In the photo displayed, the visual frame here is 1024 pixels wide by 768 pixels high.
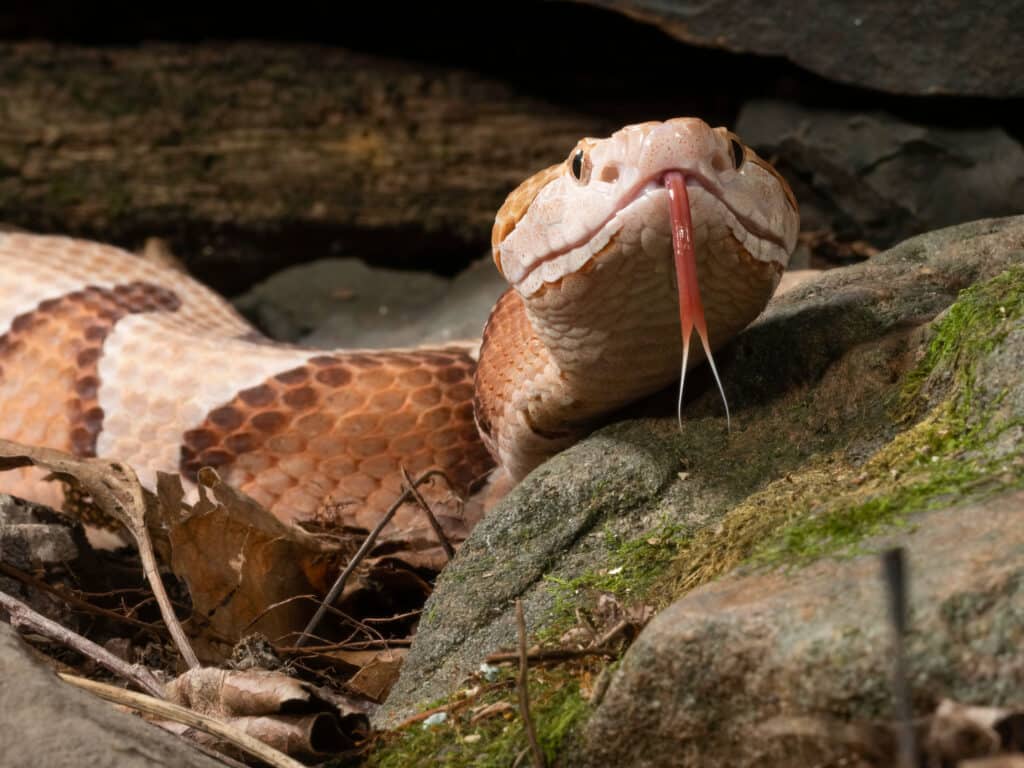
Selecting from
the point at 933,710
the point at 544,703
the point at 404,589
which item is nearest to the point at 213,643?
the point at 404,589

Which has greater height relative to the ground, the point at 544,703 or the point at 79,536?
the point at 544,703

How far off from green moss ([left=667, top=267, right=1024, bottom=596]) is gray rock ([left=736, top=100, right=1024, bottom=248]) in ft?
6.40

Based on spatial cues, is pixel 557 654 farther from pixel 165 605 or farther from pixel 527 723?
pixel 165 605

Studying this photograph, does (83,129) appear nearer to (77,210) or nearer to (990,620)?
(77,210)

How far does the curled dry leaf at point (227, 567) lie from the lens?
7.47 feet

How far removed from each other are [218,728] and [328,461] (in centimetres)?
140

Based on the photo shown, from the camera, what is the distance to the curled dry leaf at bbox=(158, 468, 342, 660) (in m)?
2.28

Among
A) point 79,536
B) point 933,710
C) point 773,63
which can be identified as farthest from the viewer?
point 773,63

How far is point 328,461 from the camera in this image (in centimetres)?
292

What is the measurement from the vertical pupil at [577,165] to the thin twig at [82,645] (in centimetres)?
104

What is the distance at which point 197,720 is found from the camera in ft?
5.12

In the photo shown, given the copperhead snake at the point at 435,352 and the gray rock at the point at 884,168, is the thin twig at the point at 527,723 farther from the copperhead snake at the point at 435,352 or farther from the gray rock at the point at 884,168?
the gray rock at the point at 884,168

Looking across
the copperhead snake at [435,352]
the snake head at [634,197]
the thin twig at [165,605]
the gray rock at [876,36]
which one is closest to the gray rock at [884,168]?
the gray rock at [876,36]

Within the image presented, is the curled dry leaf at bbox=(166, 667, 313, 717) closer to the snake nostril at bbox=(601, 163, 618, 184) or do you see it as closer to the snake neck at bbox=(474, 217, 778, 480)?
the snake neck at bbox=(474, 217, 778, 480)
